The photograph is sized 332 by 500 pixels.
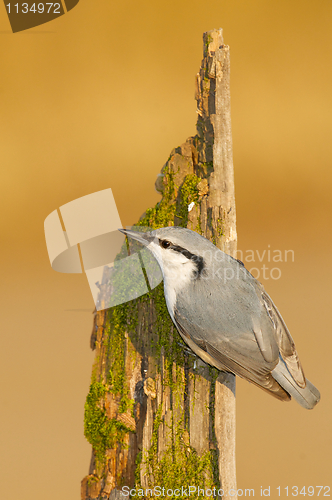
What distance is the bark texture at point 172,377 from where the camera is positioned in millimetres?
1919

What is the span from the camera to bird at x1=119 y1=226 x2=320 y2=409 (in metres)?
1.92

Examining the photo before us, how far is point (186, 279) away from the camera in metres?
2.03

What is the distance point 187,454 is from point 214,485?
196 millimetres

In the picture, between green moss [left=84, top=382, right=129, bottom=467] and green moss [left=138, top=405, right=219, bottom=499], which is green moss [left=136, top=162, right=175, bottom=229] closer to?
green moss [left=84, top=382, right=129, bottom=467]

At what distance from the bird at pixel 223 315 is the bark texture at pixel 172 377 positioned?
0.15m

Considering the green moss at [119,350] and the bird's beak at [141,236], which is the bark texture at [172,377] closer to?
the green moss at [119,350]

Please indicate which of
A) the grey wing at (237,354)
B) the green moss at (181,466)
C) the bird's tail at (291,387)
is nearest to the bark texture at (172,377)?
the green moss at (181,466)

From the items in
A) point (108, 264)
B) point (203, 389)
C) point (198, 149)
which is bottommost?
point (203, 389)

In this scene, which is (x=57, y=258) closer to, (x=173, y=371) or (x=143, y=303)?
(x=143, y=303)

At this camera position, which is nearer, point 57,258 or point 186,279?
point 186,279

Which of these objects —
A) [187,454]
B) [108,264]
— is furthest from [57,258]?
[187,454]

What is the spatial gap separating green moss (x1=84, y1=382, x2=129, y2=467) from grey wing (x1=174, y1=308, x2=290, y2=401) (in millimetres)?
611

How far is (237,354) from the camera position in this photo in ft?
6.29

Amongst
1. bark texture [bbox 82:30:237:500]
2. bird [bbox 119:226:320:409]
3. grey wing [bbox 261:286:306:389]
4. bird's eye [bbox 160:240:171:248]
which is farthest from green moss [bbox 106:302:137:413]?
grey wing [bbox 261:286:306:389]
